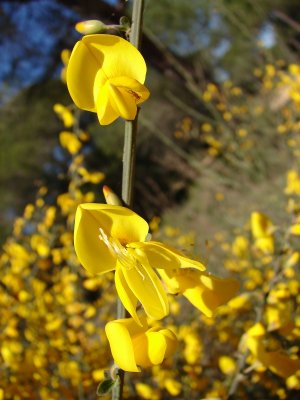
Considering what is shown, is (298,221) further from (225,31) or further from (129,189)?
(225,31)

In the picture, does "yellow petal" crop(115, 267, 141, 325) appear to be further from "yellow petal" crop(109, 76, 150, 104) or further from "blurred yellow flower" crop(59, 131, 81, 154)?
"blurred yellow flower" crop(59, 131, 81, 154)

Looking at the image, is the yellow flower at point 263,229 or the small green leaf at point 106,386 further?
the yellow flower at point 263,229

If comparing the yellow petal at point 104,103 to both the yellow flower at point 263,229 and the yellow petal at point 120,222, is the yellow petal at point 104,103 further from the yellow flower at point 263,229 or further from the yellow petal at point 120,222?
the yellow flower at point 263,229

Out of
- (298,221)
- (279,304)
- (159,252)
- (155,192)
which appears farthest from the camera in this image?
(155,192)

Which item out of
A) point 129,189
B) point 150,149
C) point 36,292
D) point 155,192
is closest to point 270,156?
point 155,192

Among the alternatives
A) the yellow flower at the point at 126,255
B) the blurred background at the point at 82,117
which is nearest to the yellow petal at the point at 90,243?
the yellow flower at the point at 126,255

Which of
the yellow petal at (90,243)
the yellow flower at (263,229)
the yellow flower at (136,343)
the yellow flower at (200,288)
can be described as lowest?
the yellow flower at (263,229)
